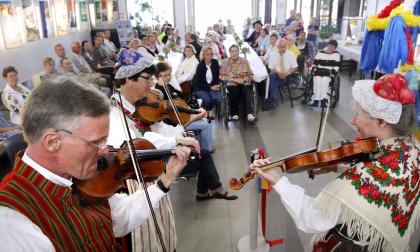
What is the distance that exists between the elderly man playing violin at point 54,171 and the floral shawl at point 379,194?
3.25 ft

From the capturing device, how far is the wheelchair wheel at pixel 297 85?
6898 millimetres

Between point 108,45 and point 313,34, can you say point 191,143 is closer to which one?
point 108,45

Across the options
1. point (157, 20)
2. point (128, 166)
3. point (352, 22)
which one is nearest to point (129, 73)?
point (128, 166)

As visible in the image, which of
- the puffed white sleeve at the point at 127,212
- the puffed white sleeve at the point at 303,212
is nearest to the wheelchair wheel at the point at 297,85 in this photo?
the puffed white sleeve at the point at 303,212

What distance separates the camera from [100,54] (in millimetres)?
7867

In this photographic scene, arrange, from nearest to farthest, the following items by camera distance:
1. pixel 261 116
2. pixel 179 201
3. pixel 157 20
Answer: pixel 179 201, pixel 261 116, pixel 157 20

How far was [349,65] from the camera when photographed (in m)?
8.67

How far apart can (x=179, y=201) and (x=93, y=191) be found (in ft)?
6.72

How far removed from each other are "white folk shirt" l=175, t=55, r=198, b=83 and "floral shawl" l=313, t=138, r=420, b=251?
4063 mm

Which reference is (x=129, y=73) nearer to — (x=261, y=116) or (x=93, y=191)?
(x=93, y=191)

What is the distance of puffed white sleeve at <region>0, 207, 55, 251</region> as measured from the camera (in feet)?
2.76

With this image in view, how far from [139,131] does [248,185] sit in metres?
1.64

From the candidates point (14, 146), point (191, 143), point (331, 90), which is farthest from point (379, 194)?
point (331, 90)

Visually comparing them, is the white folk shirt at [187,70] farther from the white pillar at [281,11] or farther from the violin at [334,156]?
the white pillar at [281,11]
